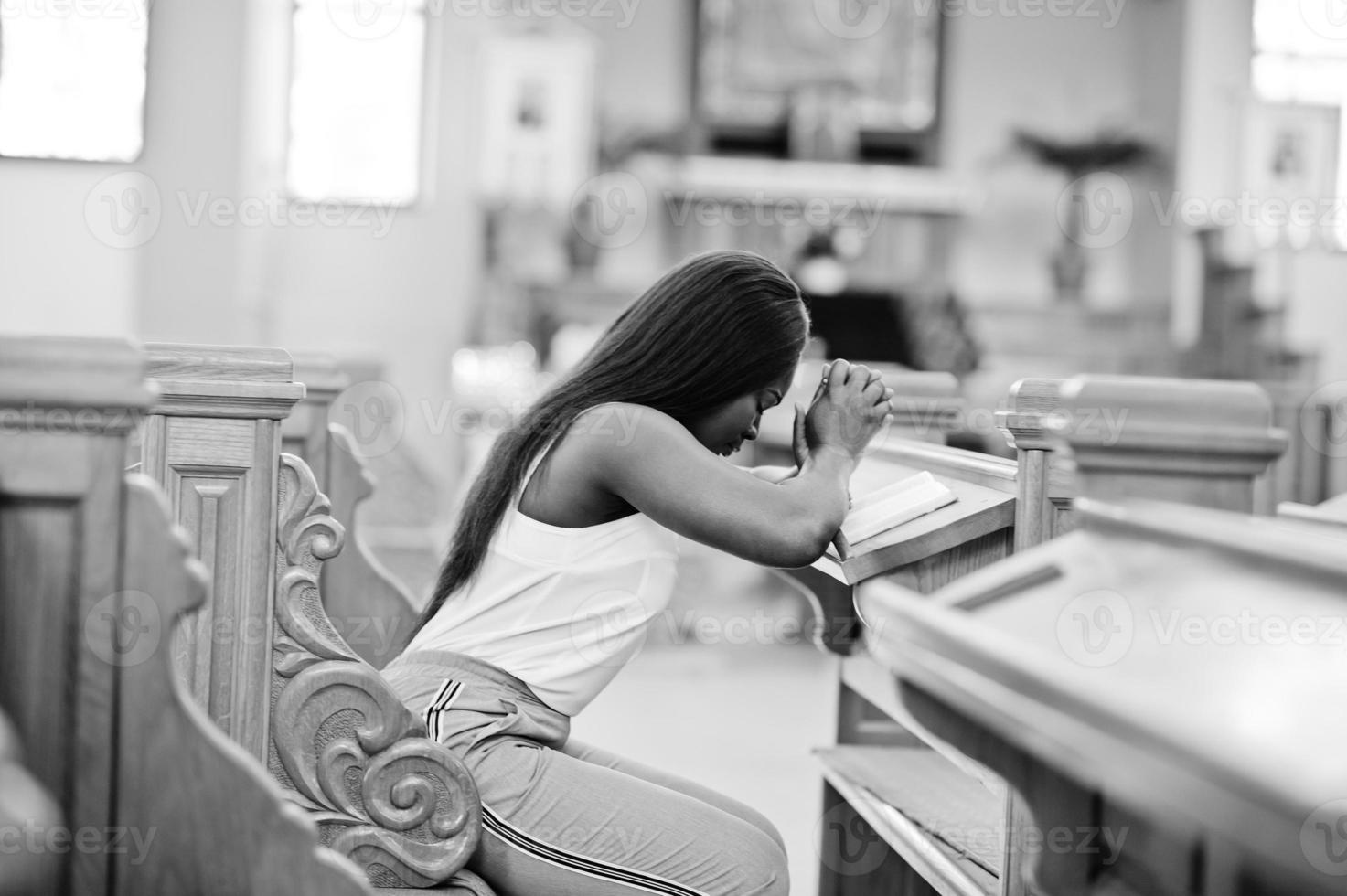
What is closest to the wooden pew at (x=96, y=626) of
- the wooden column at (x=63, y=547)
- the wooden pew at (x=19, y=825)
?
the wooden column at (x=63, y=547)

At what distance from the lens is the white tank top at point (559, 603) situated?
6.49 ft

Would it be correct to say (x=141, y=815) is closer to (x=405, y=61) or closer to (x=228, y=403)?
(x=228, y=403)

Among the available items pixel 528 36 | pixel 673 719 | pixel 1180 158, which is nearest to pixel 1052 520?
pixel 673 719

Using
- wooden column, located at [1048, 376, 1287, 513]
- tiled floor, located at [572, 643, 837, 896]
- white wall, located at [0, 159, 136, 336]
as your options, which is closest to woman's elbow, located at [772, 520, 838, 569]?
wooden column, located at [1048, 376, 1287, 513]

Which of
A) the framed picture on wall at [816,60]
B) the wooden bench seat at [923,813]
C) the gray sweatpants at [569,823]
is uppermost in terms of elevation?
the framed picture on wall at [816,60]

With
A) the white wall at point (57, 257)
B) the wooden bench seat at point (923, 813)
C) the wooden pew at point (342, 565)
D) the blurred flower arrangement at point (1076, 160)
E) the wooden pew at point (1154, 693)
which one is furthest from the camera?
the blurred flower arrangement at point (1076, 160)

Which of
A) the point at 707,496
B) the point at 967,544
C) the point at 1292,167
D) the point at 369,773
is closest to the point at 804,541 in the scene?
the point at 707,496

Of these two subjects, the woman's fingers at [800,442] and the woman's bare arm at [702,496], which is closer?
the woman's bare arm at [702,496]

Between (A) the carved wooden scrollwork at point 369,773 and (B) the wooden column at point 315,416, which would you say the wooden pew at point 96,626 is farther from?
(B) the wooden column at point 315,416

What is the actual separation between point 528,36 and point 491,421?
353 centimetres

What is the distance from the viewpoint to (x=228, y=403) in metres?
1.90

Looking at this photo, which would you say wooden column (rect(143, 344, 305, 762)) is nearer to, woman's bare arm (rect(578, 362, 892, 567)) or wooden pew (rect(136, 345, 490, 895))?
wooden pew (rect(136, 345, 490, 895))

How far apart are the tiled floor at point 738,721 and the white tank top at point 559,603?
169cm

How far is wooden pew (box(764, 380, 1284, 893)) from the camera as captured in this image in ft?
4.59
